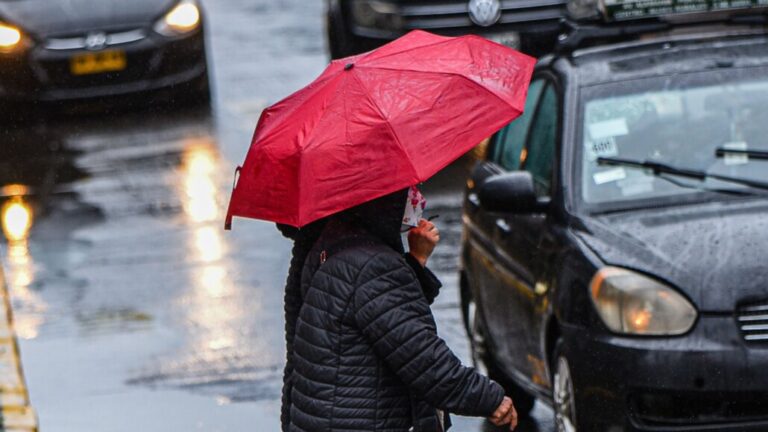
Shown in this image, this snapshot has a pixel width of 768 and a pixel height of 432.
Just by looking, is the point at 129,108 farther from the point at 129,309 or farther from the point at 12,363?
the point at 12,363

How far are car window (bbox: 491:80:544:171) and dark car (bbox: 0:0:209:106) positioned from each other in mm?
7433

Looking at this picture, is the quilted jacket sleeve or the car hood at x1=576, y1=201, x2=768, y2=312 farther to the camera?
the car hood at x1=576, y1=201, x2=768, y2=312

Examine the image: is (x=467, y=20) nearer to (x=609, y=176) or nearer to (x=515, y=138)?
(x=515, y=138)

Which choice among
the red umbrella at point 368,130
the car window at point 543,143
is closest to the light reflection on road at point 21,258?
the car window at point 543,143

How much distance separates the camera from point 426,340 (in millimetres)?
3961

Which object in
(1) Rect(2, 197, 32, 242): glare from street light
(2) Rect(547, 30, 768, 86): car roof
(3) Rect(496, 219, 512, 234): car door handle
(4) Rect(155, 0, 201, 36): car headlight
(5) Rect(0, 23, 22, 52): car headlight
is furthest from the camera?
(4) Rect(155, 0, 201, 36): car headlight

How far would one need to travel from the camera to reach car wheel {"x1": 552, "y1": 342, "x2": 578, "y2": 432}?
19.1 ft

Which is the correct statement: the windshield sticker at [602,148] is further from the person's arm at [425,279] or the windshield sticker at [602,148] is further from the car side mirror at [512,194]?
the person's arm at [425,279]

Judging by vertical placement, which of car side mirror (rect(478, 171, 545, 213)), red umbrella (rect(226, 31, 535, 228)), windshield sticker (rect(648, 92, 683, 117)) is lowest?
car side mirror (rect(478, 171, 545, 213))

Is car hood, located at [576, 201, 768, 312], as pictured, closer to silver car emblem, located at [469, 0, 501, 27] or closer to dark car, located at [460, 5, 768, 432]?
dark car, located at [460, 5, 768, 432]

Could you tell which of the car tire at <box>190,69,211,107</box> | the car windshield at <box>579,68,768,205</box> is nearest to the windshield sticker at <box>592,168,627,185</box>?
the car windshield at <box>579,68,768,205</box>

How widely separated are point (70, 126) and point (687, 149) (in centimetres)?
983

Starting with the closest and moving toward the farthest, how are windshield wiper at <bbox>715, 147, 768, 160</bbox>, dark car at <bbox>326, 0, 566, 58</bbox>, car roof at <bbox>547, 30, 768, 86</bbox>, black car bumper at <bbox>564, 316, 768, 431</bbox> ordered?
black car bumper at <bbox>564, 316, 768, 431</bbox> → windshield wiper at <bbox>715, 147, 768, 160</bbox> → car roof at <bbox>547, 30, 768, 86</bbox> → dark car at <bbox>326, 0, 566, 58</bbox>

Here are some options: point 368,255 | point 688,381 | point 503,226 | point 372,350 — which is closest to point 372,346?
point 372,350
